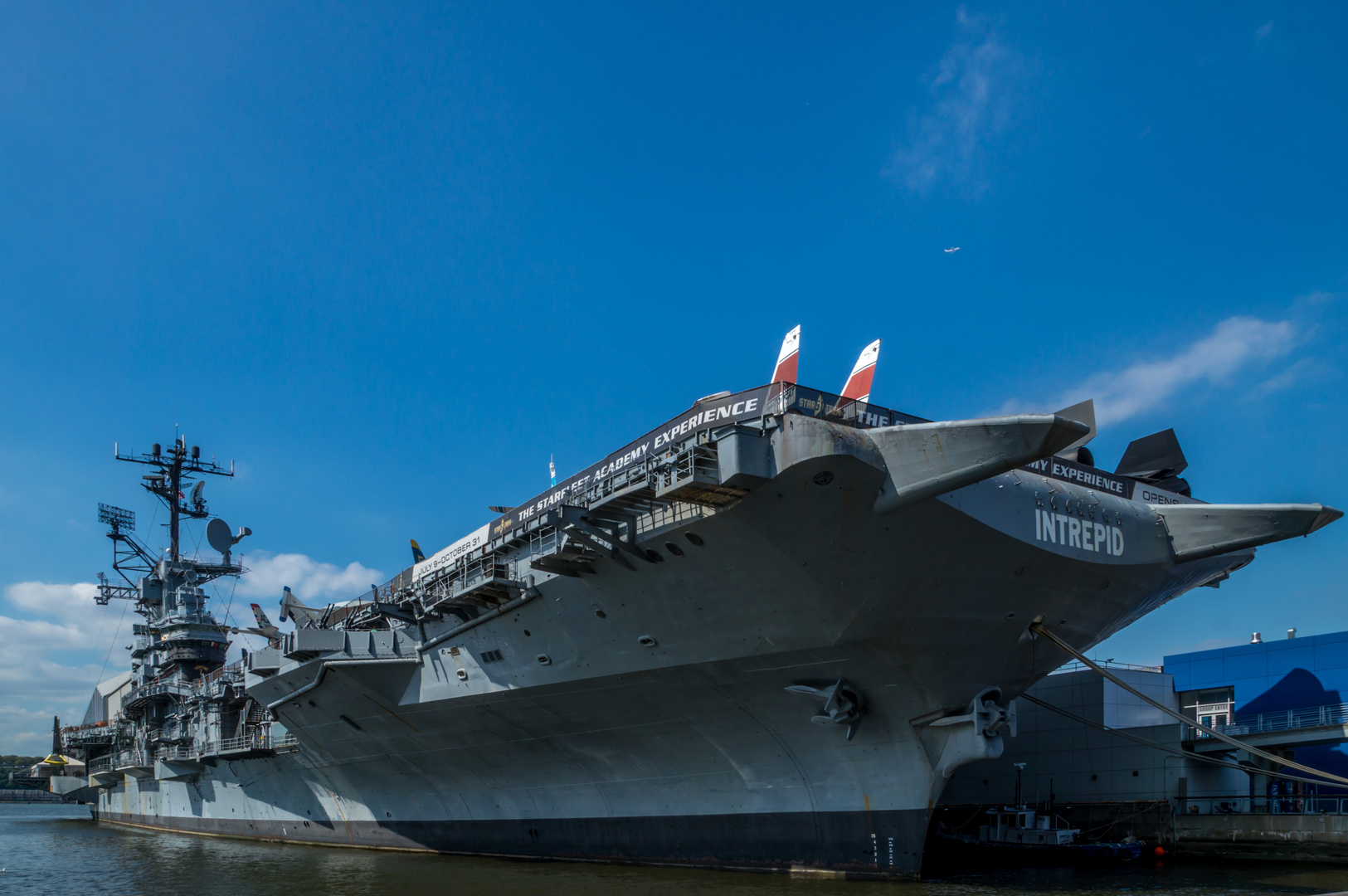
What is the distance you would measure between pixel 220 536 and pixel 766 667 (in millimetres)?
24782

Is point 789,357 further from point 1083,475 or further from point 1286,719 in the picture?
point 1286,719

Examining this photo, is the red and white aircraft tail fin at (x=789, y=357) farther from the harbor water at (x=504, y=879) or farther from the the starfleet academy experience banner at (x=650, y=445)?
the harbor water at (x=504, y=879)

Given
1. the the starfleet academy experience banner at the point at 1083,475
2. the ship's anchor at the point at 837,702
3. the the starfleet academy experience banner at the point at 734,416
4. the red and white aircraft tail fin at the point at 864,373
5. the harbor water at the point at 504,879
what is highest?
the red and white aircraft tail fin at the point at 864,373

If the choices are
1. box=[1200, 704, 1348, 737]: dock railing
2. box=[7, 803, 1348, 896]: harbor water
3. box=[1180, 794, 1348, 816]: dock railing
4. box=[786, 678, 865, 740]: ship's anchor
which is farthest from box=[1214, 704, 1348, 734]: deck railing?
box=[786, 678, 865, 740]: ship's anchor

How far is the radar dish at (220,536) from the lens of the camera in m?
30.8

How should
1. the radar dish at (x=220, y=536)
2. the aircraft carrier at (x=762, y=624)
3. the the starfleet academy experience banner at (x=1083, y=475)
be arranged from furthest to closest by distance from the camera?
1. the radar dish at (x=220, y=536)
2. the the starfleet academy experience banner at (x=1083, y=475)
3. the aircraft carrier at (x=762, y=624)

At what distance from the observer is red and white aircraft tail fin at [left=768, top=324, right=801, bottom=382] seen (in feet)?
45.5

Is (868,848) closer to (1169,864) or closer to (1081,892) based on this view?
(1081,892)

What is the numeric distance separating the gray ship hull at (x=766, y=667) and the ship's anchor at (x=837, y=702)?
5.6 inches

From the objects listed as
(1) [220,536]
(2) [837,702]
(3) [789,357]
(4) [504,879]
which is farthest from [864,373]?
(1) [220,536]

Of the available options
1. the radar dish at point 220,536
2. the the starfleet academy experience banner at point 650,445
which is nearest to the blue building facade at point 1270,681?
the the starfleet academy experience banner at point 650,445

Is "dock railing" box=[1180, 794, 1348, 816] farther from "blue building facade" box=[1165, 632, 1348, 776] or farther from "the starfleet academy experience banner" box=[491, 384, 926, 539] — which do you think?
"the starfleet academy experience banner" box=[491, 384, 926, 539]

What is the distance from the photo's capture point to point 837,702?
12.9 m

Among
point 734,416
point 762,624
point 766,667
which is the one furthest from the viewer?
point 766,667
